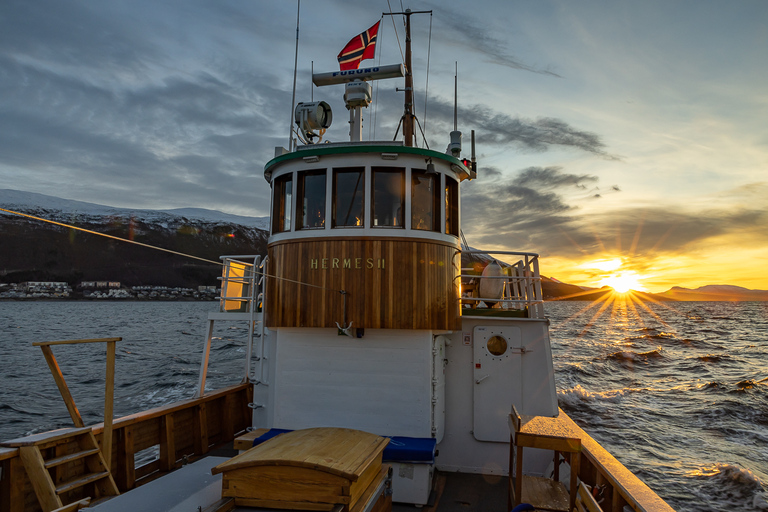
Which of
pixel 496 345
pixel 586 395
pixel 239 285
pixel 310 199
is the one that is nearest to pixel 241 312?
pixel 239 285

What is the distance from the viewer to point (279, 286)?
28.5ft

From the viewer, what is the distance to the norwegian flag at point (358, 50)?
10.5 meters

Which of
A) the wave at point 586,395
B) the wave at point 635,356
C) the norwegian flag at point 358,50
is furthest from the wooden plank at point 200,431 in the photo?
the wave at point 635,356

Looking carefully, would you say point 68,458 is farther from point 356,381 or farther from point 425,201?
point 425,201

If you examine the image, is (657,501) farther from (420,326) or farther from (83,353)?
(83,353)

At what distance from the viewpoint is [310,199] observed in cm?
876

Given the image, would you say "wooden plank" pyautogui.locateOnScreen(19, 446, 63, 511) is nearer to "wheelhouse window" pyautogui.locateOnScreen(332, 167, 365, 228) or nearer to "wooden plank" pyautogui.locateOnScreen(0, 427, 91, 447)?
"wooden plank" pyautogui.locateOnScreen(0, 427, 91, 447)

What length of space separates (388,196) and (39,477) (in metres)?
6.24

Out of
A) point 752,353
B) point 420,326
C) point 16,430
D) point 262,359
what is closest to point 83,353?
point 16,430

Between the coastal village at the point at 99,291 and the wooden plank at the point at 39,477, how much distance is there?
194 metres

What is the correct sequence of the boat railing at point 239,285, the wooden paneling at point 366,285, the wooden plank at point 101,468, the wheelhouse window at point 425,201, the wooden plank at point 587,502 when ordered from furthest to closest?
the boat railing at point 239,285 < the wheelhouse window at point 425,201 < the wooden paneling at point 366,285 < the wooden plank at point 101,468 < the wooden plank at point 587,502

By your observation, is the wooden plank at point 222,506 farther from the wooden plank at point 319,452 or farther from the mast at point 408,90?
the mast at point 408,90

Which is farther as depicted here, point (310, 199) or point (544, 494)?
point (310, 199)

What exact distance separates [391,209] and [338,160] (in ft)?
4.19
